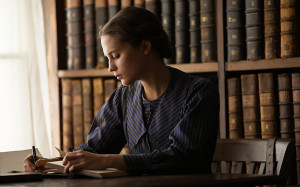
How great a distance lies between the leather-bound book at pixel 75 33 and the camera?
289cm

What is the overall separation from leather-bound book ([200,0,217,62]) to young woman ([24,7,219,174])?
623mm

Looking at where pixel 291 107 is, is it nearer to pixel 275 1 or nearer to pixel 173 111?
pixel 275 1

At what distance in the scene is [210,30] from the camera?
2.50 metres

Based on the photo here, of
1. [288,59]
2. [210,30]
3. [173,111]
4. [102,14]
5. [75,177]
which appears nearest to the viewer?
[75,177]

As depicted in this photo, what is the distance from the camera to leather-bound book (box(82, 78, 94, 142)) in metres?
2.85

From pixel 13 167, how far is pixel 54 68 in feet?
3.79

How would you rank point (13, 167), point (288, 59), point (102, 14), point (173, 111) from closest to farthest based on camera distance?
point (173, 111)
point (13, 167)
point (288, 59)
point (102, 14)

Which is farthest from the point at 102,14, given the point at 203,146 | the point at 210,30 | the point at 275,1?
the point at 203,146

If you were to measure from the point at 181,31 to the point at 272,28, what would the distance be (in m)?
0.46

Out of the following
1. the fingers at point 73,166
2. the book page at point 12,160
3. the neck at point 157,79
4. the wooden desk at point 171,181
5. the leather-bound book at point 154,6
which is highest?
the leather-bound book at point 154,6

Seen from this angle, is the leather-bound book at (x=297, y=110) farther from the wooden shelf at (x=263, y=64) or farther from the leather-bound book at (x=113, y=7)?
the leather-bound book at (x=113, y=7)

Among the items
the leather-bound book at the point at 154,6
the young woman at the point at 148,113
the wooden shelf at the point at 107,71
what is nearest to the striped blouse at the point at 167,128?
the young woman at the point at 148,113

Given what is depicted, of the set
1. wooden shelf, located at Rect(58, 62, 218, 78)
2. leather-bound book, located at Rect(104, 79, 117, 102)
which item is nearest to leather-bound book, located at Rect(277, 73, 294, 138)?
wooden shelf, located at Rect(58, 62, 218, 78)

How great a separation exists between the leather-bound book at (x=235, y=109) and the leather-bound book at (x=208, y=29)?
17cm
